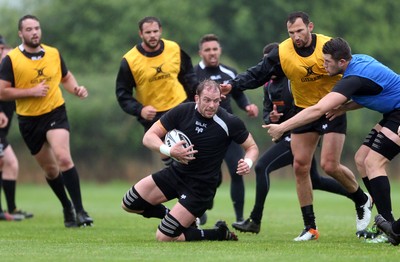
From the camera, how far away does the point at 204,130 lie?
1102cm

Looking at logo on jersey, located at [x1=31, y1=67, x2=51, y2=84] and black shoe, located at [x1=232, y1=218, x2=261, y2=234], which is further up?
logo on jersey, located at [x1=31, y1=67, x2=51, y2=84]

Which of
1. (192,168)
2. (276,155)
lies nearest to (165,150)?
(192,168)

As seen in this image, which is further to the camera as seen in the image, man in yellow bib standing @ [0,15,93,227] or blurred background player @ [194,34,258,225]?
blurred background player @ [194,34,258,225]

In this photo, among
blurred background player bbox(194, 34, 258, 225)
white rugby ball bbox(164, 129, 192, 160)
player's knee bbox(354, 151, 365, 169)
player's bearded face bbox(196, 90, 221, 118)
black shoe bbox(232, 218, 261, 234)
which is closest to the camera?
player's bearded face bbox(196, 90, 221, 118)

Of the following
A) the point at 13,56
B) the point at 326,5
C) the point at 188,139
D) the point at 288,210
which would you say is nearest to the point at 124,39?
the point at 326,5

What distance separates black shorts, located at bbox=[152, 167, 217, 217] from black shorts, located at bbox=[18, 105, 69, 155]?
2.91 metres

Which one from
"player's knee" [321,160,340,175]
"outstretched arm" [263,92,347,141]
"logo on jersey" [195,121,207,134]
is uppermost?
"outstretched arm" [263,92,347,141]

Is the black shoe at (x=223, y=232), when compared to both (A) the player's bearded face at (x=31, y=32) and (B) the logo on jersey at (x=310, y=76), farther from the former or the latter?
(A) the player's bearded face at (x=31, y=32)

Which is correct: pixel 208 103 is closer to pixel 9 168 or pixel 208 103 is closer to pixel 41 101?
pixel 41 101

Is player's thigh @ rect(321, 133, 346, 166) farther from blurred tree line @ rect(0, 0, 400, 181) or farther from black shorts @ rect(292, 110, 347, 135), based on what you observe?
blurred tree line @ rect(0, 0, 400, 181)

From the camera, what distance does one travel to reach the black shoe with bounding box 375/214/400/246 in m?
10.1

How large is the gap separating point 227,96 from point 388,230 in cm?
475

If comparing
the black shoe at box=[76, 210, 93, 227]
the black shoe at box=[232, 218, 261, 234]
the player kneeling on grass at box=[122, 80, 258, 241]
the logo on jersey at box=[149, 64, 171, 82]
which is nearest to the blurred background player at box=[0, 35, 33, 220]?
the black shoe at box=[76, 210, 93, 227]

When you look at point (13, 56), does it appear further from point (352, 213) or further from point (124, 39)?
point (124, 39)
